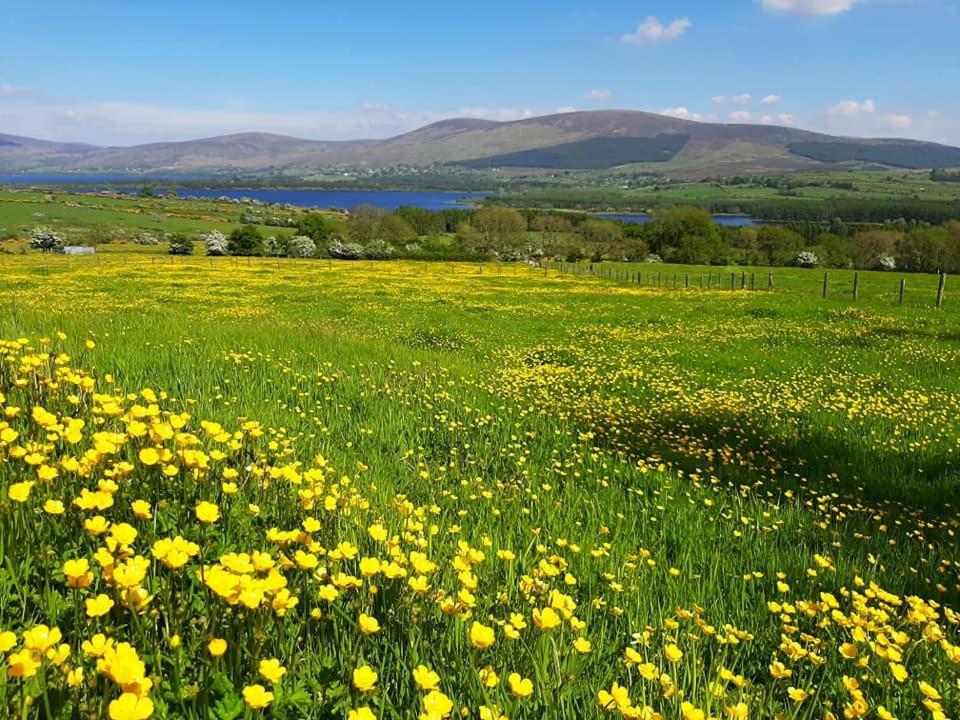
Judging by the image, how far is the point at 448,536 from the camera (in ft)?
13.6

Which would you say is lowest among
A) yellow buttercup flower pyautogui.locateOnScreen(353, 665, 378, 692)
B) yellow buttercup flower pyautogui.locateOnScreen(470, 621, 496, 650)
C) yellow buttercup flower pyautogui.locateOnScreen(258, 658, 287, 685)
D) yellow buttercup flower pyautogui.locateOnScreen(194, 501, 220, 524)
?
yellow buttercup flower pyautogui.locateOnScreen(470, 621, 496, 650)

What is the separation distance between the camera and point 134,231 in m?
117

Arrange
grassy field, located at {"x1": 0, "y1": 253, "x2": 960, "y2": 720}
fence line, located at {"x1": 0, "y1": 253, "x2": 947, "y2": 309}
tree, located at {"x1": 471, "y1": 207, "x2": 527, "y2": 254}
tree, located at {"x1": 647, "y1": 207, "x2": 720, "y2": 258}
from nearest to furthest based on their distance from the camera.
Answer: grassy field, located at {"x1": 0, "y1": 253, "x2": 960, "y2": 720}
fence line, located at {"x1": 0, "y1": 253, "x2": 947, "y2": 309}
tree, located at {"x1": 647, "y1": 207, "x2": 720, "y2": 258}
tree, located at {"x1": 471, "y1": 207, "x2": 527, "y2": 254}

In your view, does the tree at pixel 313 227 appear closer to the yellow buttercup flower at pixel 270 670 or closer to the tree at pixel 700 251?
the tree at pixel 700 251

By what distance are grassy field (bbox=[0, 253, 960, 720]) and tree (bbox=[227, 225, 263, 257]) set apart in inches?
3536

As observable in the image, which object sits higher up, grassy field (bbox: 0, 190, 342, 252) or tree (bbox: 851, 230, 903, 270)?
grassy field (bbox: 0, 190, 342, 252)

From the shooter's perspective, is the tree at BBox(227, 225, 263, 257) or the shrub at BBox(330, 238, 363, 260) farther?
the shrub at BBox(330, 238, 363, 260)

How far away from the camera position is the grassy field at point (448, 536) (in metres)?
2.21

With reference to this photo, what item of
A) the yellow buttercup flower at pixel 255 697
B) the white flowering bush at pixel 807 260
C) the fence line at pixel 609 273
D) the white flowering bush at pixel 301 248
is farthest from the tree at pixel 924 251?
the yellow buttercup flower at pixel 255 697

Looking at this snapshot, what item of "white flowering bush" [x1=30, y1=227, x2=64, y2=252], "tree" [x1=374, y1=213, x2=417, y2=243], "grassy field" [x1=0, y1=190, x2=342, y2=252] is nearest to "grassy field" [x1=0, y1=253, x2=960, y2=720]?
"white flowering bush" [x1=30, y1=227, x2=64, y2=252]

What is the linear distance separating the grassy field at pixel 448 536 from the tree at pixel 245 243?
8983cm

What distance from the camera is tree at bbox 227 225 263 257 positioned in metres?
95.7

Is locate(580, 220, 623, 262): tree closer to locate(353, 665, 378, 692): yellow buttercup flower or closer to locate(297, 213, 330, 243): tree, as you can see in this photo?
locate(297, 213, 330, 243): tree

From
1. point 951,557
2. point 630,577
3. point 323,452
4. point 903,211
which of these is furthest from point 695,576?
point 903,211
